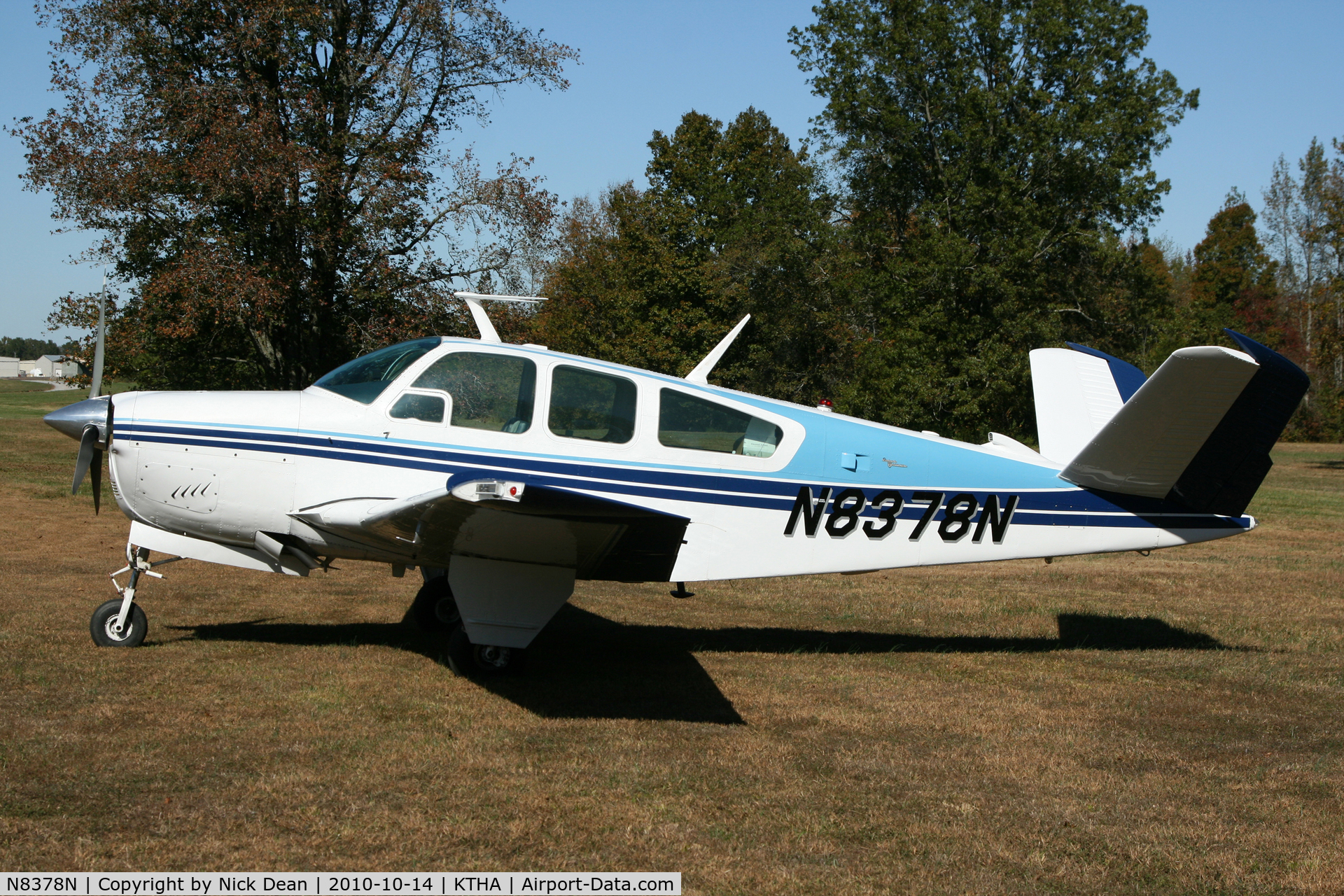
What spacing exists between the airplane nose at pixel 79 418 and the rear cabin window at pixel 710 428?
3.83 m

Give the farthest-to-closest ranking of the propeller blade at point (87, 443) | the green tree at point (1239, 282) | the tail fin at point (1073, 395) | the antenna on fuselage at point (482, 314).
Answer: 1. the green tree at point (1239, 282)
2. the tail fin at point (1073, 395)
3. the antenna on fuselage at point (482, 314)
4. the propeller blade at point (87, 443)

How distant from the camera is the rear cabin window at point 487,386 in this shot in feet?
22.4

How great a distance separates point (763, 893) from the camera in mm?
3807

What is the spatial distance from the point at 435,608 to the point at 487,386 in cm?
237

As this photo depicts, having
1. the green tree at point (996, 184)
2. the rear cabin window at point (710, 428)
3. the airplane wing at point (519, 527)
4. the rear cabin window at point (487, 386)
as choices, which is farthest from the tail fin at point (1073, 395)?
the green tree at point (996, 184)

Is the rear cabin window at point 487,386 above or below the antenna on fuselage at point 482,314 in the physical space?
below

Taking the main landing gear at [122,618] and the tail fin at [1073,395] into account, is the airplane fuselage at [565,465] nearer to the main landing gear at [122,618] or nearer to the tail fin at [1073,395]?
the main landing gear at [122,618]

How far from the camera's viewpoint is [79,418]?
6.76m

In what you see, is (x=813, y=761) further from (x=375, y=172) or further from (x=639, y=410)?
(x=375, y=172)

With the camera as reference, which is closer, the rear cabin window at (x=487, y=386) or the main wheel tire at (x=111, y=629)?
the rear cabin window at (x=487, y=386)

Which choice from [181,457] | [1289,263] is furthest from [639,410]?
[1289,263]

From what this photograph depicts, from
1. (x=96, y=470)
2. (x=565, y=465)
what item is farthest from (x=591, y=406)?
(x=96, y=470)

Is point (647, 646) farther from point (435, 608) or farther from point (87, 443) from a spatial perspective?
point (87, 443)

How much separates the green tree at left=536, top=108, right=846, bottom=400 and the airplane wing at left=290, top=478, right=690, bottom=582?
88.6 feet
